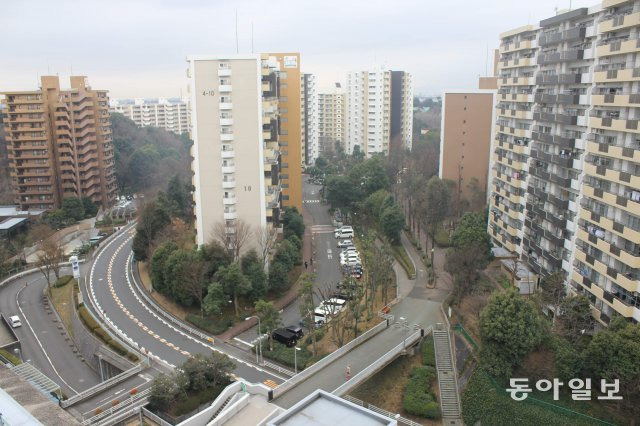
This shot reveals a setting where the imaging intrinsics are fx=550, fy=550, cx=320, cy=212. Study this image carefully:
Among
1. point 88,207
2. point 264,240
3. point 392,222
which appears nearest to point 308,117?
point 88,207

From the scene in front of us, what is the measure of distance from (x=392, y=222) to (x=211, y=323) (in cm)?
1672

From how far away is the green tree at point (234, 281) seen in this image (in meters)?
31.6

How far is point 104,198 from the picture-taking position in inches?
2515

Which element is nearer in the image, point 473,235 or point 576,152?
point 576,152

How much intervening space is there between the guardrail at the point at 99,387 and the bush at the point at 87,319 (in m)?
6.51

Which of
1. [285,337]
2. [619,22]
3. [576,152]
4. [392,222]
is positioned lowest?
[285,337]

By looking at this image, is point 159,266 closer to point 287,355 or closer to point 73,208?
point 287,355

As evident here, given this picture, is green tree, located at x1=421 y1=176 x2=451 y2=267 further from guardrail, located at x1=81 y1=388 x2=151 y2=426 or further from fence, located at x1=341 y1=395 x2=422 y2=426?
guardrail, located at x1=81 y1=388 x2=151 y2=426

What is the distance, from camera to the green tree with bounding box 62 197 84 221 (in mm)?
55188

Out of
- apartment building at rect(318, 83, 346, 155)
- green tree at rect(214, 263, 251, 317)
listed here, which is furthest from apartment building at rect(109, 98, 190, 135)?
green tree at rect(214, 263, 251, 317)

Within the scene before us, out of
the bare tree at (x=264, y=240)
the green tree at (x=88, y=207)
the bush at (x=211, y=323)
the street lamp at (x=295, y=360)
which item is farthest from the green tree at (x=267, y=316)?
the green tree at (x=88, y=207)

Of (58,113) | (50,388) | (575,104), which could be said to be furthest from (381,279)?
(58,113)

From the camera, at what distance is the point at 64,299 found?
38156 mm

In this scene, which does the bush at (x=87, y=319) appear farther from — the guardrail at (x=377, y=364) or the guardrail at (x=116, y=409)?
the guardrail at (x=377, y=364)
